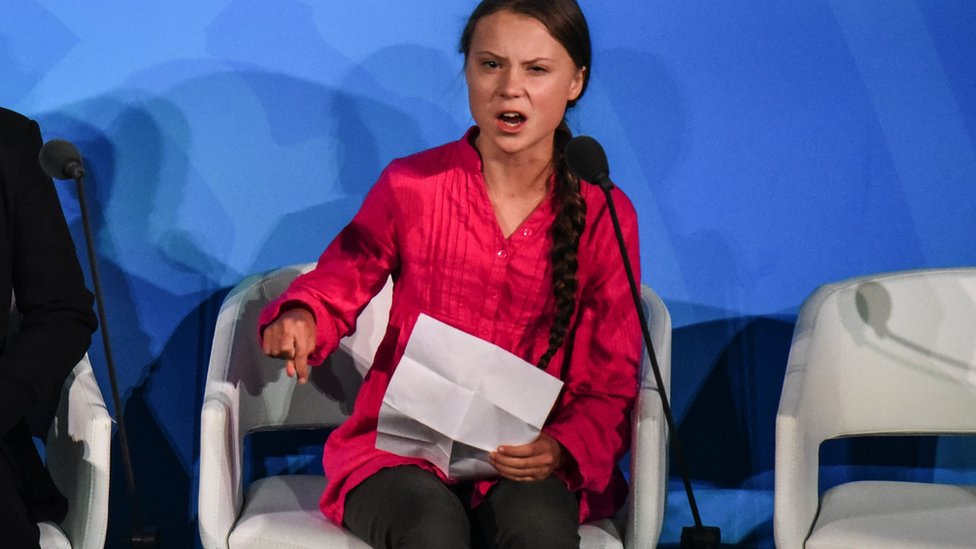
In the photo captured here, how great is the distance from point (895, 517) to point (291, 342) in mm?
1063

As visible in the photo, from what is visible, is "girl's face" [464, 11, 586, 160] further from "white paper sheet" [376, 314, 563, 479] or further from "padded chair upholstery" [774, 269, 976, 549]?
"padded chair upholstery" [774, 269, 976, 549]

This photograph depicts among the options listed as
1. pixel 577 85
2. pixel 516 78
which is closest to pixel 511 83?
pixel 516 78

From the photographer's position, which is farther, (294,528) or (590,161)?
(294,528)

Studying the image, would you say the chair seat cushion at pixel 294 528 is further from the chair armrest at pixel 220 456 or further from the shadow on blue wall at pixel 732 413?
the shadow on blue wall at pixel 732 413

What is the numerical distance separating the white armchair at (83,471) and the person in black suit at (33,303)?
32mm

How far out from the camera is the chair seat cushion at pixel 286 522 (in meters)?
2.11

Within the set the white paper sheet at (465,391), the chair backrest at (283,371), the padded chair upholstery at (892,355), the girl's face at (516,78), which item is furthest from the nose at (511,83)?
the padded chair upholstery at (892,355)

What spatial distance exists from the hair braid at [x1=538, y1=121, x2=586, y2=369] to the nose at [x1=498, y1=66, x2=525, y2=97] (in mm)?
198

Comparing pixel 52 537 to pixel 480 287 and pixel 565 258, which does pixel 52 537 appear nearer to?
pixel 480 287

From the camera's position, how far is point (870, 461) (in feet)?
9.11

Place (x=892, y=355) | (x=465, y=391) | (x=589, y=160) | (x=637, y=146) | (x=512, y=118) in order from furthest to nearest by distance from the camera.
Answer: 1. (x=637, y=146)
2. (x=892, y=355)
3. (x=512, y=118)
4. (x=465, y=391)
5. (x=589, y=160)

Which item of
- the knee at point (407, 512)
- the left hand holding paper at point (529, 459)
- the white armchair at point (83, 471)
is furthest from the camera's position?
the white armchair at point (83, 471)

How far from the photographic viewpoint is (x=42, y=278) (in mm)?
2203

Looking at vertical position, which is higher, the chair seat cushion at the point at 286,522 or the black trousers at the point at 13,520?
→ the black trousers at the point at 13,520
